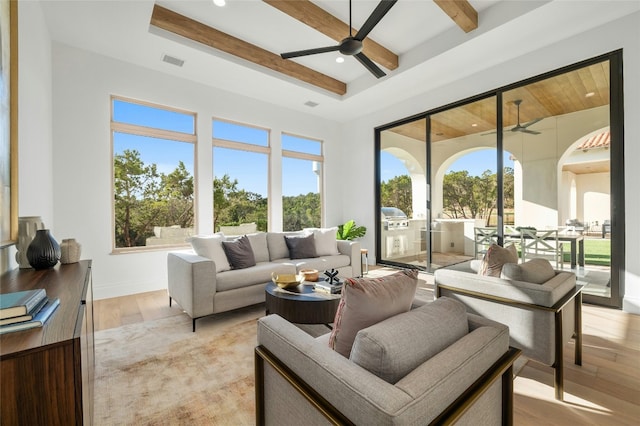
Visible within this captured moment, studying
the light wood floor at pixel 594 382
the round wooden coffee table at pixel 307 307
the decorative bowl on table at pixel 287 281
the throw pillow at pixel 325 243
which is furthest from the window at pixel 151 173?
the round wooden coffee table at pixel 307 307

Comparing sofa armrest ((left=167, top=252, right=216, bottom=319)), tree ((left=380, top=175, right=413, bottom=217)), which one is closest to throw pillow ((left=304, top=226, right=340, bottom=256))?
sofa armrest ((left=167, top=252, right=216, bottom=319))

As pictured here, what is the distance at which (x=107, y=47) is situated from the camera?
3.69 metres

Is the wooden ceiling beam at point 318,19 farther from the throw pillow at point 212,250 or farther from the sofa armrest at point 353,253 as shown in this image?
the sofa armrest at point 353,253

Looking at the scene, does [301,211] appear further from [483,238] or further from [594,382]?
[594,382]

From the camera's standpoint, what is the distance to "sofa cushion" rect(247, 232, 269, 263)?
156 inches

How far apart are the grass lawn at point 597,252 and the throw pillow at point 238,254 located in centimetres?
412

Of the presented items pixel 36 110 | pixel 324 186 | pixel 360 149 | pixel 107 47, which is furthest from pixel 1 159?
pixel 360 149

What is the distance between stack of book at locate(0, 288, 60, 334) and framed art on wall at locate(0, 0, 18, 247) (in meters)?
0.89

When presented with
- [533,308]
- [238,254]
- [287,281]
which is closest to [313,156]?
Answer: [238,254]

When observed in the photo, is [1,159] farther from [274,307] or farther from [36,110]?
[274,307]

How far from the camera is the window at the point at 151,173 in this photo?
4094mm

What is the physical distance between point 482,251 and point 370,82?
3341 millimetres

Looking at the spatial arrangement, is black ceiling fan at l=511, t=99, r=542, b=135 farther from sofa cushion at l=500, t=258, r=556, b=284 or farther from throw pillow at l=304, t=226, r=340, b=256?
throw pillow at l=304, t=226, r=340, b=256

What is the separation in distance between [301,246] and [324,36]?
292 cm
